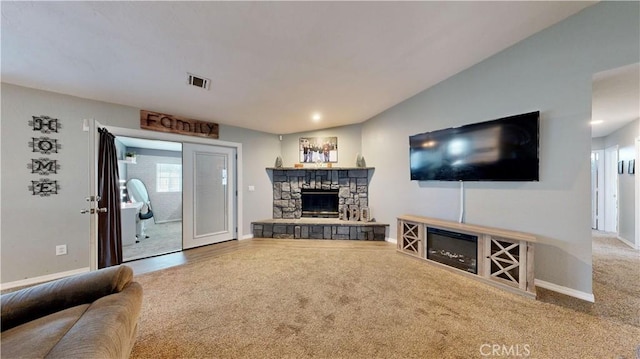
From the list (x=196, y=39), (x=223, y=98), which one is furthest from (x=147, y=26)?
(x=223, y=98)

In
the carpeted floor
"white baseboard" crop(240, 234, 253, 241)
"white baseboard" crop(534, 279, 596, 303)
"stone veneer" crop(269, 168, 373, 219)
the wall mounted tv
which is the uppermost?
the wall mounted tv

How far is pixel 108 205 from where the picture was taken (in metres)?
3.00

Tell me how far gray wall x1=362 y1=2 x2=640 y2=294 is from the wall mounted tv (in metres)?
0.12

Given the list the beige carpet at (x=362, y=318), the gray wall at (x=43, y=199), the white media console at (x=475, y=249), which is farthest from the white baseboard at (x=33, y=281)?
the white media console at (x=475, y=249)

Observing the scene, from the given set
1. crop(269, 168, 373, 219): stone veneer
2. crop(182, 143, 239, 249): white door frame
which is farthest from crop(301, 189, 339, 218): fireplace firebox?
crop(182, 143, 239, 249): white door frame

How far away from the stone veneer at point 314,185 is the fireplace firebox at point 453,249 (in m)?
1.73

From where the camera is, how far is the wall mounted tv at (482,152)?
242 centimetres

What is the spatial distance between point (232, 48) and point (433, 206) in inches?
134

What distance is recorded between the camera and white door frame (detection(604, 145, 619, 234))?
4684 mm

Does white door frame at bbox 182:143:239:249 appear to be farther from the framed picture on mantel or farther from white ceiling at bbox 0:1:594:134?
the framed picture on mantel

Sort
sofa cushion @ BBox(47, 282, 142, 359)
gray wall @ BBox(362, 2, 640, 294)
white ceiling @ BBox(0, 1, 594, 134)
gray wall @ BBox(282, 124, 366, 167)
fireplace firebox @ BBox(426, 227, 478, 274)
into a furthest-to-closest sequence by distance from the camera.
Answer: gray wall @ BBox(282, 124, 366, 167), fireplace firebox @ BBox(426, 227, 478, 274), gray wall @ BBox(362, 2, 640, 294), white ceiling @ BBox(0, 1, 594, 134), sofa cushion @ BBox(47, 282, 142, 359)

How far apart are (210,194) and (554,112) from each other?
17.0 feet

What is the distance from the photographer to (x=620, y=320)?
1847 millimetres

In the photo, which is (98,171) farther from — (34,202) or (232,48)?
(232,48)
